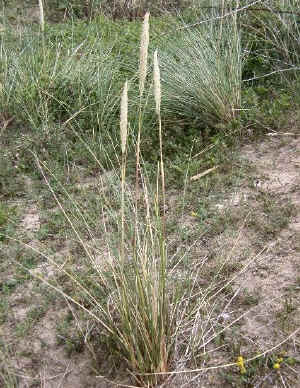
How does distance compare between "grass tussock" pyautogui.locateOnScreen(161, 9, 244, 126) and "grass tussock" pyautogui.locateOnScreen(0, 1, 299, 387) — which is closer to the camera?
"grass tussock" pyautogui.locateOnScreen(0, 1, 299, 387)

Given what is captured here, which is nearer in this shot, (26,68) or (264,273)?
(264,273)

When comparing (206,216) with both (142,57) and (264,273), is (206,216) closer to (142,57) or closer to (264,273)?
(264,273)

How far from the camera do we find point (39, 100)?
5.04m

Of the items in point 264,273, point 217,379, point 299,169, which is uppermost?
point 299,169

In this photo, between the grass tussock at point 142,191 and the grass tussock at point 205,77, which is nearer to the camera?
the grass tussock at point 142,191

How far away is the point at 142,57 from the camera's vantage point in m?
1.98

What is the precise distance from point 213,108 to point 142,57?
2745 millimetres

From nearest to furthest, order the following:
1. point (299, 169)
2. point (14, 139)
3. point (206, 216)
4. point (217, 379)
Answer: point (217, 379) → point (206, 216) → point (299, 169) → point (14, 139)

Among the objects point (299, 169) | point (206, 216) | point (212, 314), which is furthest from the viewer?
point (299, 169)

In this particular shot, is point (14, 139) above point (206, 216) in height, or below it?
above

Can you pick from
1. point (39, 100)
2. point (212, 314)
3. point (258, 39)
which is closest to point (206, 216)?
point (212, 314)

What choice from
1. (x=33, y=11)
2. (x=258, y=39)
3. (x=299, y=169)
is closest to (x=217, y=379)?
(x=299, y=169)

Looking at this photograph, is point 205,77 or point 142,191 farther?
point 205,77

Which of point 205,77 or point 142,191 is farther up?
point 205,77
